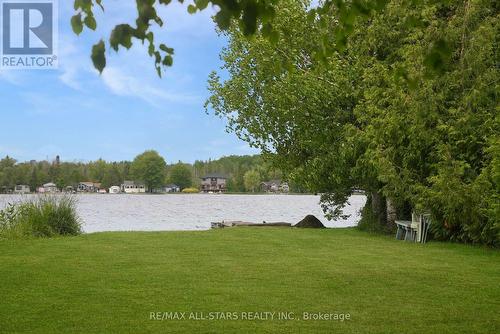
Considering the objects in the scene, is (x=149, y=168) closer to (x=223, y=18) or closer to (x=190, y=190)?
(x=190, y=190)

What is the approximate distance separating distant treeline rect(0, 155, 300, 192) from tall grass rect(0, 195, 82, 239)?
9238 millimetres

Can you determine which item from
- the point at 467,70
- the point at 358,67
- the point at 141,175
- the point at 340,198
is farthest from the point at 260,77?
the point at 141,175

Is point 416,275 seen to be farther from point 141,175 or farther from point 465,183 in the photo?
point 141,175

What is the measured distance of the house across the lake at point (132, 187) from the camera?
314 ft

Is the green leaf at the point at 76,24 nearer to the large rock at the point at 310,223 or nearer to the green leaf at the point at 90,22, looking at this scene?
the green leaf at the point at 90,22

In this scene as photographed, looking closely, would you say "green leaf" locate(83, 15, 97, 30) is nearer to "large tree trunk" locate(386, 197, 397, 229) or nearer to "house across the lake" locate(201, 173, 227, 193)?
"large tree trunk" locate(386, 197, 397, 229)

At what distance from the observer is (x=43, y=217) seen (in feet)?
54.4

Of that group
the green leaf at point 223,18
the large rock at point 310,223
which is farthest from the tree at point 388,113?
the green leaf at point 223,18

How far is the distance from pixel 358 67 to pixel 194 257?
9.44 meters

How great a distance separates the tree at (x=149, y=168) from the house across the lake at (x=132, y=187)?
32.8 ft

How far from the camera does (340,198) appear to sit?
22.1 m

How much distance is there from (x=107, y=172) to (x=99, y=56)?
83.2 metres

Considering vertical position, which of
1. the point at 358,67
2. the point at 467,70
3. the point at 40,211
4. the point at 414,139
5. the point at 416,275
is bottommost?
the point at 416,275

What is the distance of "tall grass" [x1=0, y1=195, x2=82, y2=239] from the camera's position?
16.2 meters
